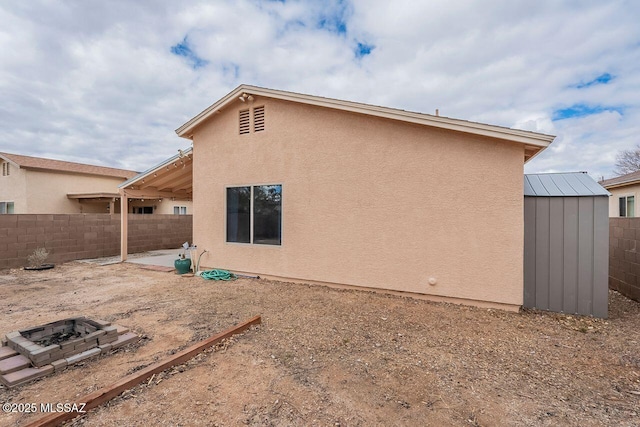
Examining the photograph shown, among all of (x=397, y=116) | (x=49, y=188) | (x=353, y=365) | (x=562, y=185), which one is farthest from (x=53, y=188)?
(x=562, y=185)

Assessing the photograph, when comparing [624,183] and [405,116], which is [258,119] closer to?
[405,116]

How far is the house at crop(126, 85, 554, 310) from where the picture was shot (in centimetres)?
503

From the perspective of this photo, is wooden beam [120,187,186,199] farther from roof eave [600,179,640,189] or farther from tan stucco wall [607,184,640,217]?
roof eave [600,179,640,189]

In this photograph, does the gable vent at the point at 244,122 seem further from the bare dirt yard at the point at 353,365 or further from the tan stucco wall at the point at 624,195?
the tan stucco wall at the point at 624,195

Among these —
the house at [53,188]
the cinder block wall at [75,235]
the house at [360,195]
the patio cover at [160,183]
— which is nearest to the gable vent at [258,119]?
the house at [360,195]

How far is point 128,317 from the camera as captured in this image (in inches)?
186

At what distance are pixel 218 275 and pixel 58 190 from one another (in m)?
15.9

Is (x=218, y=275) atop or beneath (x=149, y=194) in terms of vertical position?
beneath

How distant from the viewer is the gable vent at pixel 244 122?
24.4 feet

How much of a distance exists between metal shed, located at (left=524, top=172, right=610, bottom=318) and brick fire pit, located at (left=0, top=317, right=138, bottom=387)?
6.56m

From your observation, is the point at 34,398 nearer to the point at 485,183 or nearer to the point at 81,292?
the point at 81,292

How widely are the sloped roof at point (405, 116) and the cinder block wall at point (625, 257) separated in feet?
9.79

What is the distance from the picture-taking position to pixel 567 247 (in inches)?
190

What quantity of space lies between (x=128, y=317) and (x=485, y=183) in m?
6.63
